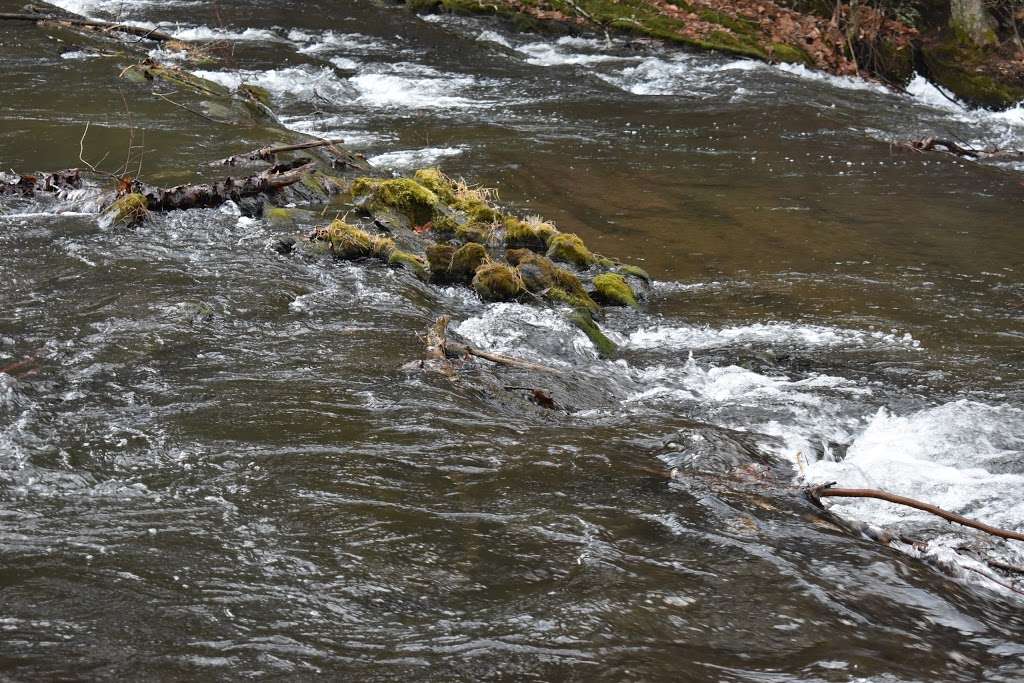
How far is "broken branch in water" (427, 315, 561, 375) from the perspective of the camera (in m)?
6.84

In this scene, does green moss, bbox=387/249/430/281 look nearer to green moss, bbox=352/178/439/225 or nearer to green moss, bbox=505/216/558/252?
green moss, bbox=505/216/558/252

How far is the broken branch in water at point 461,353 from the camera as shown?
22.4 feet

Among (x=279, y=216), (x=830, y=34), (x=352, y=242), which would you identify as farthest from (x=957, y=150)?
(x=279, y=216)

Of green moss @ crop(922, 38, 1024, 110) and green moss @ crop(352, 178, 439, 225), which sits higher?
green moss @ crop(922, 38, 1024, 110)

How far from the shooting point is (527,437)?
5.69m

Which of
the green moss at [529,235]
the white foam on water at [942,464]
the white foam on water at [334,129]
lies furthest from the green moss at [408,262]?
the white foam on water at [334,129]

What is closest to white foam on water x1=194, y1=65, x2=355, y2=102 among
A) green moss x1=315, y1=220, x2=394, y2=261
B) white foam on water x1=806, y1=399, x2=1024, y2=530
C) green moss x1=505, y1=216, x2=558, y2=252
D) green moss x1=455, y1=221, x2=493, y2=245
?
green moss x1=455, y1=221, x2=493, y2=245

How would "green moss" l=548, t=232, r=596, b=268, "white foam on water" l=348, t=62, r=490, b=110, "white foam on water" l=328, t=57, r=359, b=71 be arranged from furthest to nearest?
"white foam on water" l=328, t=57, r=359, b=71 → "white foam on water" l=348, t=62, r=490, b=110 → "green moss" l=548, t=232, r=596, b=268

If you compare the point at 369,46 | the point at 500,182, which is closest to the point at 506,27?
the point at 369,46

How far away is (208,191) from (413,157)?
12.1 feet

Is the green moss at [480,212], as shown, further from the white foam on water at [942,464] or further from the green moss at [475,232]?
the white foam on water at [942,464]

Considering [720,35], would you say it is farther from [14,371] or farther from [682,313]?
[14,371]

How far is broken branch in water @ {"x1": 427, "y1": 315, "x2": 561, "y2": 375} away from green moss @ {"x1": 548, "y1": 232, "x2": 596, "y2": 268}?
2.65 m

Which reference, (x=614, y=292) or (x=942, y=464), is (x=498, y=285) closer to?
(x=614, y=292)
